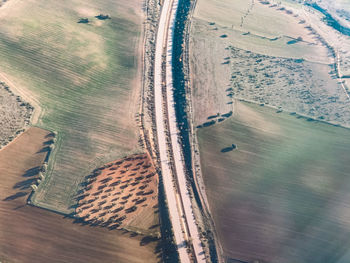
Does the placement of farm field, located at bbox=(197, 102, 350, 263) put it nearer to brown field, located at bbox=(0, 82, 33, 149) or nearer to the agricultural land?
the agricultural land

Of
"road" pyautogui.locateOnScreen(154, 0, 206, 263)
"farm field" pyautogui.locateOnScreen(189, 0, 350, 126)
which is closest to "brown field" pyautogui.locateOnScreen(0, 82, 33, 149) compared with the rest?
"road" pyautogui.locateOnScreen(154, 0, 206, 263)

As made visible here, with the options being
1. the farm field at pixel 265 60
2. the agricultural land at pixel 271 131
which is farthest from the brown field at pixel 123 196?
the farm field at pixel 265 60

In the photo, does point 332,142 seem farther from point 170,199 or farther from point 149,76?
point 149,76

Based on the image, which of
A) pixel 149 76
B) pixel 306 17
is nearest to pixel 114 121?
pixel 149 76

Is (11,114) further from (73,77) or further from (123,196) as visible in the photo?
(123,196)

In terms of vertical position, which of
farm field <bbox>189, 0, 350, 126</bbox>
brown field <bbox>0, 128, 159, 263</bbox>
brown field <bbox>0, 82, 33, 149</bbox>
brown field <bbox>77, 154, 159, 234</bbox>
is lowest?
brown field <bbox>0, 128, 159, 263</bbox>

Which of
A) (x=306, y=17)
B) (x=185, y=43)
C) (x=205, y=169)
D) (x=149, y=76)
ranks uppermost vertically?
(x=306, y=17)
